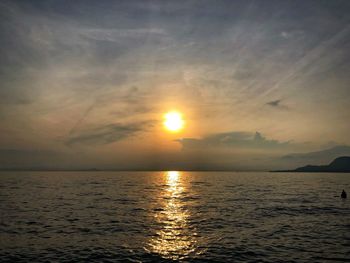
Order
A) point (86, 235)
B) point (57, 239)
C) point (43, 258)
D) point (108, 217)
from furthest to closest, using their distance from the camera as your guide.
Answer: point (108, 217) < point (86, 235) < point (57, 239) < point (43, 258)

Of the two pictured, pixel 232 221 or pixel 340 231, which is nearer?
pixel 340 231

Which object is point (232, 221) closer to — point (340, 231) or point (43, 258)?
point (340, 231)

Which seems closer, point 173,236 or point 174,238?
point 174,238

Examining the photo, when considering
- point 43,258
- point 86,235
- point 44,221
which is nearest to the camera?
point 43,258

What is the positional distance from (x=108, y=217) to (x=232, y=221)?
15591 mm

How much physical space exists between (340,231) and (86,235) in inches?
997

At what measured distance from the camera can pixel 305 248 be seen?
76.1 feet

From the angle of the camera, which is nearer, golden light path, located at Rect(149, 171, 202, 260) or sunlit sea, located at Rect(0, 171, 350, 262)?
sunlit sea, located at Rect(0, 171, 350, 262)

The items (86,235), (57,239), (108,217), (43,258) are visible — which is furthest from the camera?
(108,217)

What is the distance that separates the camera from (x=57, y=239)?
2538 centimetres

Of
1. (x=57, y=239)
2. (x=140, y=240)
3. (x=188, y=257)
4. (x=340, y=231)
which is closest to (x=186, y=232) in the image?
(x=140, y=240)

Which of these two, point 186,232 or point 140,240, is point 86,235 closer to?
point 140,240

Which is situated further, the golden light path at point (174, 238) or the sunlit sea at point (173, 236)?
the golden light path at point (174, 238)

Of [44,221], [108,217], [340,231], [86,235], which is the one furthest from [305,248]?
[44,221]
